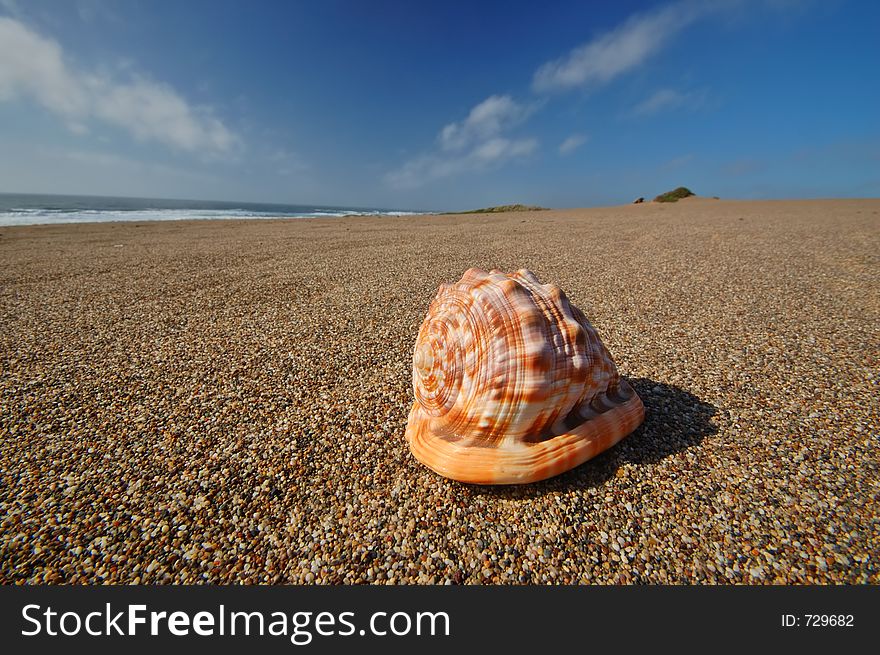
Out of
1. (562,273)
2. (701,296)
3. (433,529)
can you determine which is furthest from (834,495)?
(562,273)

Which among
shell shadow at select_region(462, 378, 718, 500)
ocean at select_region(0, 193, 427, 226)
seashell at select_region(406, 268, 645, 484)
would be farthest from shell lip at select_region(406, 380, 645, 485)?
ocean at select_region(0, 193, 427, 226)

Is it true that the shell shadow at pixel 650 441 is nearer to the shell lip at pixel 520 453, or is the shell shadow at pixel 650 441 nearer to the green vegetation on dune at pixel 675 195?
the shell lip at pixel 520 453

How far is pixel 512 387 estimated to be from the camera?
6.00 feet

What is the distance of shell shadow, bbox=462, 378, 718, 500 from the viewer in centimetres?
198

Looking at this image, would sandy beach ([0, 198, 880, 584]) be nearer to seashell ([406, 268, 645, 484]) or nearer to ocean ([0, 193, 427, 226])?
seashell ([406, 268, 645, 484])

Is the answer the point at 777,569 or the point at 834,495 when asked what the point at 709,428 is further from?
the point at 777,569

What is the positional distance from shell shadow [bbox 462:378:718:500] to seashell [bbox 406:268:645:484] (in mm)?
159

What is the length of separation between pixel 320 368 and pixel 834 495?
11.2ft

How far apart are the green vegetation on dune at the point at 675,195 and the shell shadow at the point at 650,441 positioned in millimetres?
30925

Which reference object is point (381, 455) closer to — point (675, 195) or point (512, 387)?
point (512, 387)

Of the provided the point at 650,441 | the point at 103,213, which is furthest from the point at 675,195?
the point at 103,213

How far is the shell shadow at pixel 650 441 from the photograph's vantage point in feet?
6.51

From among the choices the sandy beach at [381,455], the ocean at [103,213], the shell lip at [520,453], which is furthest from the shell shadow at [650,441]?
the ocean at [103,213]

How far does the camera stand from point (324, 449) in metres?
2.33
